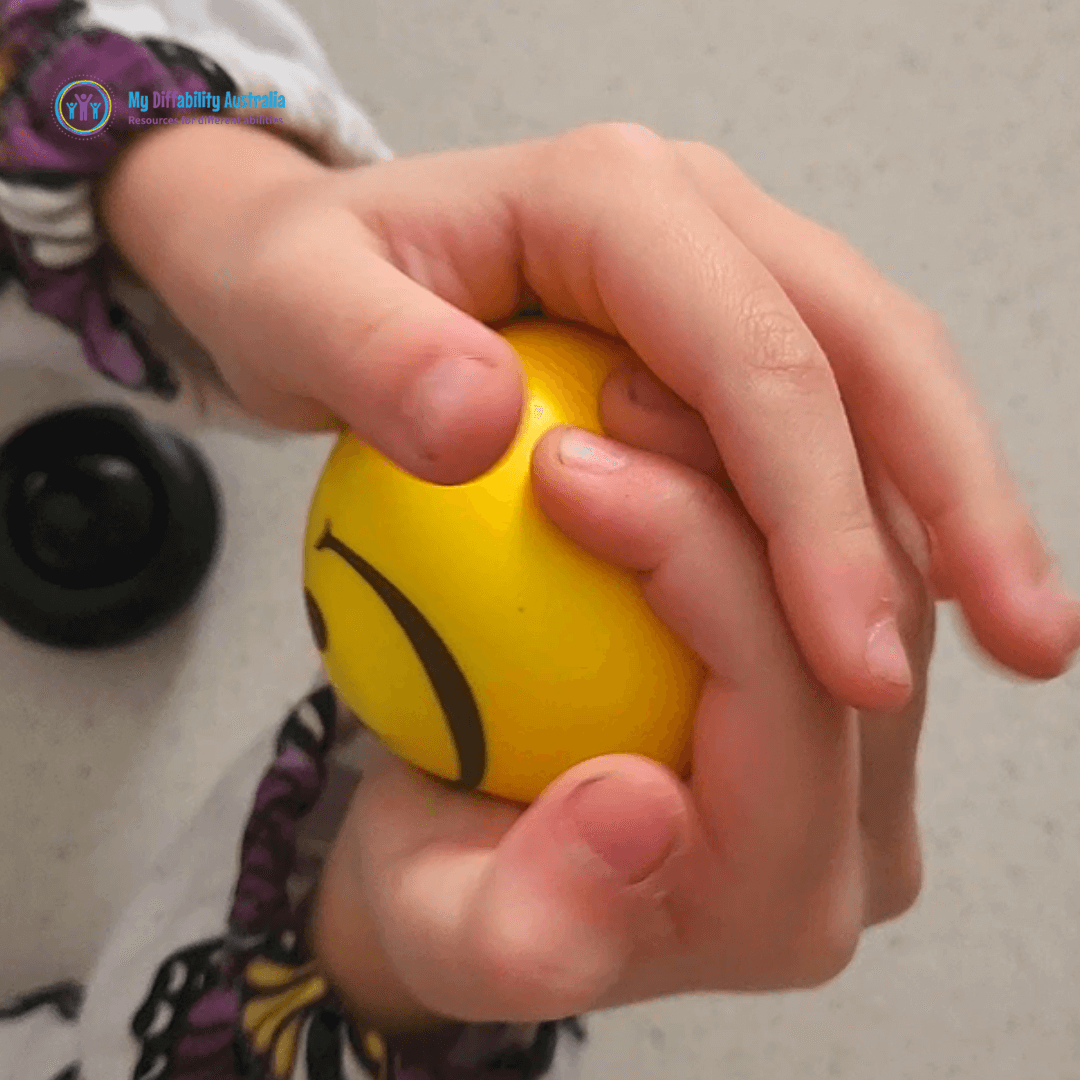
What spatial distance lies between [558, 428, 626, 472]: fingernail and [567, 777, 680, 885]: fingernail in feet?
0.32

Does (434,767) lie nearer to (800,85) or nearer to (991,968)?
(991,968)

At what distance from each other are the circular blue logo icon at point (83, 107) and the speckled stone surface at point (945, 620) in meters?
0.29

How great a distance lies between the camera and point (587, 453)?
37cm

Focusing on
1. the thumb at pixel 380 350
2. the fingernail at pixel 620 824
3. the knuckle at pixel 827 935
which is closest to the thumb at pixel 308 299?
the thumb at pixel 380 350

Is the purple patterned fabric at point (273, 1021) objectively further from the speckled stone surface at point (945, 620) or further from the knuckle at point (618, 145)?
the knuckle at point (618, 145)

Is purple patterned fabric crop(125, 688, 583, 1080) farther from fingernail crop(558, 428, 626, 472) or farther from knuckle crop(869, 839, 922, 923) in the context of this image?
fingernail crop(558, 428, 626, 472)

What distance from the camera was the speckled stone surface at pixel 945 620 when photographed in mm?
726

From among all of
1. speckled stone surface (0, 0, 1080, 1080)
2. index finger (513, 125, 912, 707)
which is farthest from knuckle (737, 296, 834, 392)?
speckled stone surface (0, 0, 1080, 1080)

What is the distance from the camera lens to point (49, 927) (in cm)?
71

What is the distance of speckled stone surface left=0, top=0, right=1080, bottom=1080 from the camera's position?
0.73 m

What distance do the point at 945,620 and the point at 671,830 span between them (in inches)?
19.7

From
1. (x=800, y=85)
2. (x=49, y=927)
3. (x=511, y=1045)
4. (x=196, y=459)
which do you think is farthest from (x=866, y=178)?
(x=49, y=927)

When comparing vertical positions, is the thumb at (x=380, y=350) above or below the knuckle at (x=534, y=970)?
above

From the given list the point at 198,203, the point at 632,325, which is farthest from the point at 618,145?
the point at 198,203
